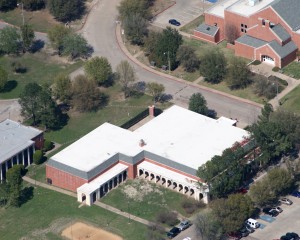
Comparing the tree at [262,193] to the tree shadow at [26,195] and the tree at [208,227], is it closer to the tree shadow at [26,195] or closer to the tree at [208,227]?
the tree at [208,227]

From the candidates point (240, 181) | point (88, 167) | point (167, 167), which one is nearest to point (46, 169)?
point (88, 167)

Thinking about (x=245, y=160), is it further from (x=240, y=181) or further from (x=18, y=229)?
(x=18, y=229)

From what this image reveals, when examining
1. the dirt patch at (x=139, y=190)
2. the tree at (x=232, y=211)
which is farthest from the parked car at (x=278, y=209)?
the dirt patch at (x=139, y=190)

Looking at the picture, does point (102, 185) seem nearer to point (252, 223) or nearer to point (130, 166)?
point (130, 166)

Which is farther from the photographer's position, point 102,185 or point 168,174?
point 168,174

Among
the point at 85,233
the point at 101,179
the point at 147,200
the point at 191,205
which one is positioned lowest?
the point at 85,233

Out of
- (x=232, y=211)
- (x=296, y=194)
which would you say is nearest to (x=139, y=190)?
(x=232, y=211)
